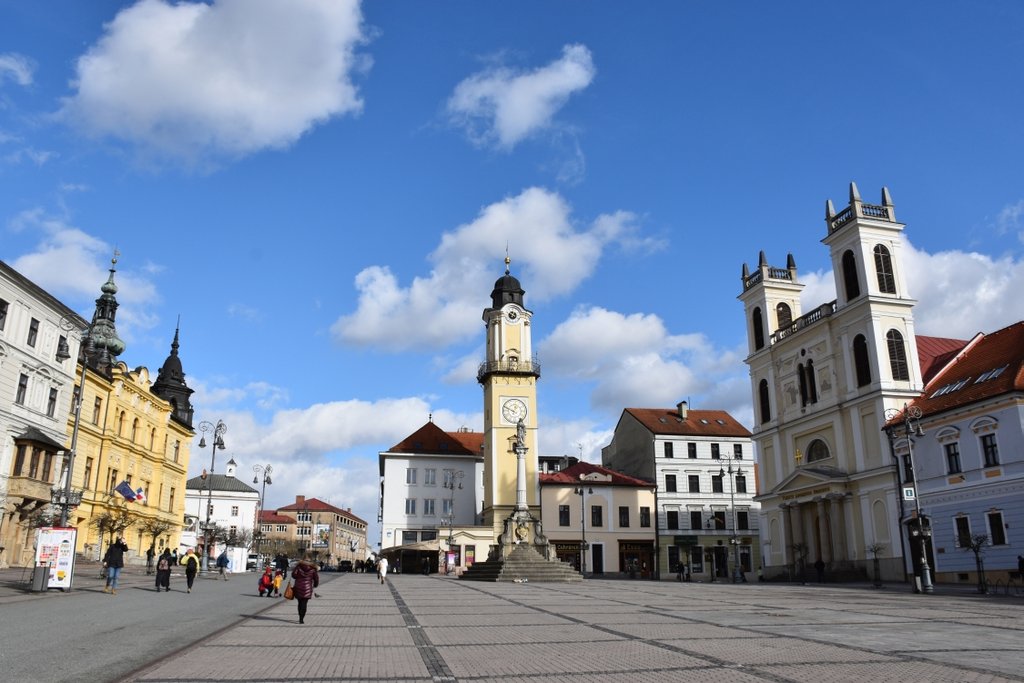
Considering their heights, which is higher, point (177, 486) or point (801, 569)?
point (177, 486)

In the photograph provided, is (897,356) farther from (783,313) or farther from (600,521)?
(600,521)

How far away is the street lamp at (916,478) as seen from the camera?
30172mm

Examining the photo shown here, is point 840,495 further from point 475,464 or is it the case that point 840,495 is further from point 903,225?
point 475,464

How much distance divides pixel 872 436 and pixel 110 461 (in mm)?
47070

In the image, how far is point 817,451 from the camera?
48656 millimetres

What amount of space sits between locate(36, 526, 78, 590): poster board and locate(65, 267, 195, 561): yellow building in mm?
17844

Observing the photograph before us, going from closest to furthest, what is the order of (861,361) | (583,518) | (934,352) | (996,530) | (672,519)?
1. (996,530)
2. (861,361)
3. (934,352)
4. (583,518)
5. (672,519)

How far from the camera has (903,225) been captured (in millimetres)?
46500

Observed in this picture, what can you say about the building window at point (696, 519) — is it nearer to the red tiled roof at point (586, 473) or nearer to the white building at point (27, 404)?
the red tiled roof at point (586, 473)

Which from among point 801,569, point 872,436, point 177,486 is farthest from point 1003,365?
point 177,486

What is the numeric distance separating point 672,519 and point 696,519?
2.19m

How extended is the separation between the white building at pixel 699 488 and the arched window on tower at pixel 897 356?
23.6 meters

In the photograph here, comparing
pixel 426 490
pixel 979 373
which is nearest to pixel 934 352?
pixel 979 373

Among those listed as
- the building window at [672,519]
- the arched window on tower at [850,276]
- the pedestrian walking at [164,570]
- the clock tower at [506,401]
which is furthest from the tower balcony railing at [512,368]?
the pedestrian walking at [164,570]
